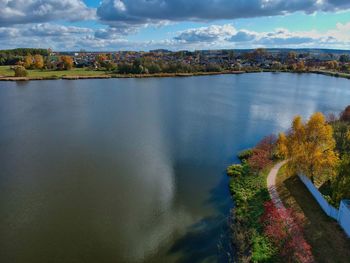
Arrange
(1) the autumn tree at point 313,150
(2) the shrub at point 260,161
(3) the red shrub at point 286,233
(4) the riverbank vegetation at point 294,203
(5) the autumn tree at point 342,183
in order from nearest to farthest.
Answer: (3) the red shrub at point 286,233, (4) the riverbank vegetation at point 294,203, (5) the autumn tree at point 342,183, (1) the autumn tree at point 313,150, (2) the shrub at point 260,161

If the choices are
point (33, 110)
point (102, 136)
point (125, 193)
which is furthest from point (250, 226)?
point (33, 110)

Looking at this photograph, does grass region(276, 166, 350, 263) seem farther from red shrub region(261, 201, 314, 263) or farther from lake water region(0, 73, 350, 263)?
lake water region(0, 73, 350, 263)

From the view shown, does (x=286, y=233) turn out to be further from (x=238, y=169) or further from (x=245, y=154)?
(x=245, y=154)

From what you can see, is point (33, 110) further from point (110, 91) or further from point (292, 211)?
point (292, 211)

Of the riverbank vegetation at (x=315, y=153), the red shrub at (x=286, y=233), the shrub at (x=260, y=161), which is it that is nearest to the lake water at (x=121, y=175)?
the shrub at (x=260, y=161)

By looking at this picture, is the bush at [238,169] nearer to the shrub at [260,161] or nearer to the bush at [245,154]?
the shrub at [260,161]
